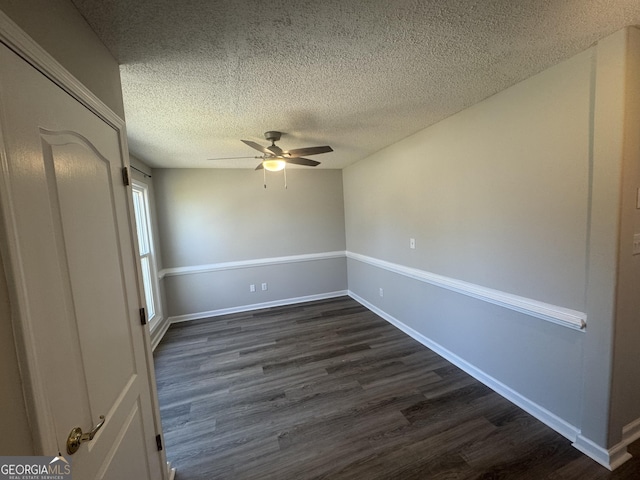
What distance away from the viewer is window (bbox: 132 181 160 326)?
3369 mm

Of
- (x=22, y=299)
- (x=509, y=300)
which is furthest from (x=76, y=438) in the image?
(x=509, y=300)

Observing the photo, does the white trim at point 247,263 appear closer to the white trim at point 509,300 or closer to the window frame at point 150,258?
the window frame at point 150,258

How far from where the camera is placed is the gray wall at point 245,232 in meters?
3.89

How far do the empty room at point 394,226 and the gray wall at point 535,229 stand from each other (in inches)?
0.6

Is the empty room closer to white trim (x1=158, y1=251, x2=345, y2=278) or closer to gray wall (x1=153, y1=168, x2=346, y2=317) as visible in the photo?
gray wall (x1=153, y1=168, x2=346, y2=317)

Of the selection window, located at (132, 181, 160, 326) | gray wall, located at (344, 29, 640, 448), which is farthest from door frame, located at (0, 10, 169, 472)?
window, located at (132, 181, 160, 326)

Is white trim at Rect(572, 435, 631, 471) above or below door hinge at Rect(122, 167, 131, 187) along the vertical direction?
below

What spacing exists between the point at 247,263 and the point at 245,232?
1.70 feet

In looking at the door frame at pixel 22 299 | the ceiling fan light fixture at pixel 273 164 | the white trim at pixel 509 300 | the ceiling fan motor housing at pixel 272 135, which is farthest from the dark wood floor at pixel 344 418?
the ceiling fan motor housing at pixel 272 135

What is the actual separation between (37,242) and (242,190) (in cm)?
357

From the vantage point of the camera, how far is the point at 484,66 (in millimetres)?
1578

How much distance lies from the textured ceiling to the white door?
542 millimetres

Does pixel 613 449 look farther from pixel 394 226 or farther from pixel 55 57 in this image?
pixel 55 57

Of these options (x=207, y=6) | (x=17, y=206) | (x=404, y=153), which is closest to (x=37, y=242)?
(x=17, y=206)
